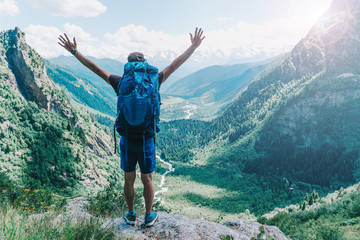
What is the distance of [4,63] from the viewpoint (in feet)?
269

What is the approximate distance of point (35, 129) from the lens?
251 ft

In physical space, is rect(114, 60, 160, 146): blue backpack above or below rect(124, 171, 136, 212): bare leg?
above

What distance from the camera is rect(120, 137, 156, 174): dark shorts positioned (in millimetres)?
5273

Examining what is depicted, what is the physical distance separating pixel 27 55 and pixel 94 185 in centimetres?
6196

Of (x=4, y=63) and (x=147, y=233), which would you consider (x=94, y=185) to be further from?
(x=147, y=233)

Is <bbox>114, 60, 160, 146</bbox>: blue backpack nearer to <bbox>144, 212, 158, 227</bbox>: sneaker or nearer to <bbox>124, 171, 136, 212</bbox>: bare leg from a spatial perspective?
<bbox>124, 171, 136, 212</bbox>: bare leg

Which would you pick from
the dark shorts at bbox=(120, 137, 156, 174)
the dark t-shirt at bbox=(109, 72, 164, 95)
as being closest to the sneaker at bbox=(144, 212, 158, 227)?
the dark shorts at bbox=(120, 137, 156, 174)

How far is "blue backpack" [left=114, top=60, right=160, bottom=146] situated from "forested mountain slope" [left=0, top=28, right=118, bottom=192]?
197 feet

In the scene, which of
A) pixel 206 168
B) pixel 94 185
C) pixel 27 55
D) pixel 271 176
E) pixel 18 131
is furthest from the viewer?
pixel 206 168

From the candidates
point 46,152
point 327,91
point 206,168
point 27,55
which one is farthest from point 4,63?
point 327,91

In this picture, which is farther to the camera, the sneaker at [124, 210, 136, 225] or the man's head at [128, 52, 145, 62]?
the sneaker at [124, 210, 136, 225]

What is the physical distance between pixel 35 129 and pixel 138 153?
87167 mm

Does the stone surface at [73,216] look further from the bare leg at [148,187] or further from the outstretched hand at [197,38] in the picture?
the outstretched hand at [197,38]

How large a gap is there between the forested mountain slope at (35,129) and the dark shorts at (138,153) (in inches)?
2342
